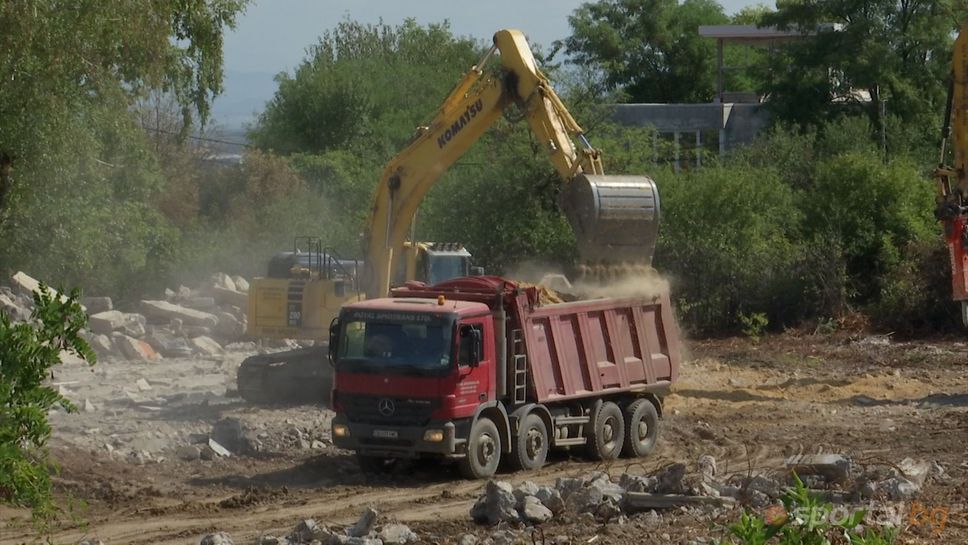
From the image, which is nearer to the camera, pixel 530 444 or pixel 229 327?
pixel 530 444

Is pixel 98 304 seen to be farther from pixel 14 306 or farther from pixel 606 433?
pixel 606 433

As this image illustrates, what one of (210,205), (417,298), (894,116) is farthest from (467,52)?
(417,298)

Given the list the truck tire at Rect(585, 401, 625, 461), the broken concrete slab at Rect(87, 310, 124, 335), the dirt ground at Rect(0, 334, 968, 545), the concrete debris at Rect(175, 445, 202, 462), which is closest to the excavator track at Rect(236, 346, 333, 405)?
the dirt ground at Rect(0, 334, 968, 545)

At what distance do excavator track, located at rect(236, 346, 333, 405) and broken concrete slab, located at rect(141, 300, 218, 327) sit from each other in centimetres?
1164

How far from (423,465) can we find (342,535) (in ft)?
19.8

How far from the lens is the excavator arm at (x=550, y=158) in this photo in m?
20.8

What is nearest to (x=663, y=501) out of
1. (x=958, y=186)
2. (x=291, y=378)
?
(x=291, y=378)

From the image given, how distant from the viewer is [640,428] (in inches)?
798

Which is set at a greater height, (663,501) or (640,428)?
(663,501)

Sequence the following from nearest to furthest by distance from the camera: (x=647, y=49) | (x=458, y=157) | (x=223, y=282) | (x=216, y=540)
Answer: (x=216, y=540) < (x=458, y=157) < (x=223, y=282) < (x=647, y=49)

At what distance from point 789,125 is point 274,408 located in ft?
106

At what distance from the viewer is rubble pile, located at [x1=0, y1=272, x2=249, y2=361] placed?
31719mm

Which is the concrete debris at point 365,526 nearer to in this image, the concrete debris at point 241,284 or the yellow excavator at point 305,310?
the yellow excavator at point 305,310

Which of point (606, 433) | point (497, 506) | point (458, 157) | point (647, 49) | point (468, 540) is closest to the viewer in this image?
point (468, 540)
